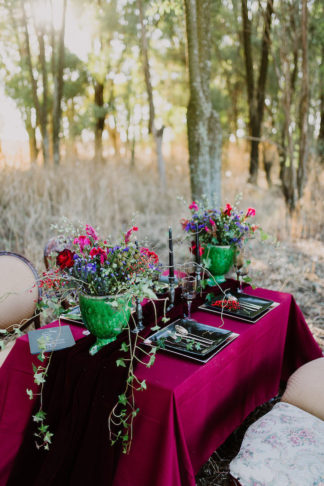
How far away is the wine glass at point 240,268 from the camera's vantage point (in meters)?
2.21

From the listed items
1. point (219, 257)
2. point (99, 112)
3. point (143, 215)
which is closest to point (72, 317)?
point (219, 257)

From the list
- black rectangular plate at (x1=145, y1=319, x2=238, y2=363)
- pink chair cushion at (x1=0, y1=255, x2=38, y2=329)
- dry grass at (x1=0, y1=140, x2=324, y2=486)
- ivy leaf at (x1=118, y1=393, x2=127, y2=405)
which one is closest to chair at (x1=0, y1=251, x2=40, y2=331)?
pink chair cushion at (x1=0, y1=255, x2=38, y2=329)

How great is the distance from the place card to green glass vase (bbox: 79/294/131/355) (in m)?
0.12

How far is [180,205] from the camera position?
259 inches

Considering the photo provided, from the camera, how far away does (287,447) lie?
1.41m

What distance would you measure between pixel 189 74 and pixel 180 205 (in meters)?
2.51

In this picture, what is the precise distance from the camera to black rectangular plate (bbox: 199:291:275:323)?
1863 mm

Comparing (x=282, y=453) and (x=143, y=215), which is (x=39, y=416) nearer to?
(x=282, y=453)

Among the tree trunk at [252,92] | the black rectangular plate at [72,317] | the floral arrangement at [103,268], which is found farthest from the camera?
the tree trunk at [252,92]

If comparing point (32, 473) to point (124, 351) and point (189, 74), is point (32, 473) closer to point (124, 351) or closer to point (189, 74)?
point (124, 351)

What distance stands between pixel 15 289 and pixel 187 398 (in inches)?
48.2

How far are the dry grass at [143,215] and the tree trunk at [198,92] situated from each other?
952 mm

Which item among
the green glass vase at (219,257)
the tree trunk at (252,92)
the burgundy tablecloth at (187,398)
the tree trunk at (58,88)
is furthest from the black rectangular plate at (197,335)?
the tree trunk at (252,92)

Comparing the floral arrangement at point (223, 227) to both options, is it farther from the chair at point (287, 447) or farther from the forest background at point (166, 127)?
the chair at point (287, 447)
